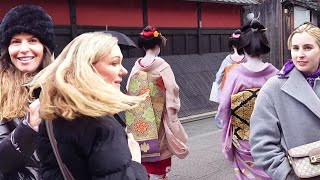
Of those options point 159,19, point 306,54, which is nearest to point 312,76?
point 306,54

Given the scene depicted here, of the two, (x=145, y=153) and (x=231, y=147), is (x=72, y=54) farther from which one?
(x=145, y=153)

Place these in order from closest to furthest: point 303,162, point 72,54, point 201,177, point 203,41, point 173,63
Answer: point 72,54 < point 303,162 < point 201,177 < point 173,63 < point 203,41

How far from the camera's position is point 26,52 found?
92.0 inches

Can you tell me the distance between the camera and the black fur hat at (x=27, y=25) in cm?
236

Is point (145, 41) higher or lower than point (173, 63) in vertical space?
higher

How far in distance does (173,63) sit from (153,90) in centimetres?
647

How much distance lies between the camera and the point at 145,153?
4.45 m

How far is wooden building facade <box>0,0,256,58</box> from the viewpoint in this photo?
839 cm

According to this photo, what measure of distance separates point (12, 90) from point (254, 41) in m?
2.23

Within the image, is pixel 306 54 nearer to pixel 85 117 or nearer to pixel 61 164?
pixel 85 117

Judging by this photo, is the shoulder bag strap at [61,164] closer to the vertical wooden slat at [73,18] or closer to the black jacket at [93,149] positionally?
the black jacket at [93,149]

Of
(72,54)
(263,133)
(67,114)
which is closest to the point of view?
(67,114)

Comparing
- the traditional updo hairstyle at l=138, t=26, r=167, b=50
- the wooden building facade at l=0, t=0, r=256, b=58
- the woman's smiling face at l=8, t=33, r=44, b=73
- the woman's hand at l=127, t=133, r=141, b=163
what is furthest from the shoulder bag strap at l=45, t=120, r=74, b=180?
the wooden building facade at l=0, t=0, r=256, b=58

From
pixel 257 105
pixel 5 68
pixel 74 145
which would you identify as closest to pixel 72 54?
pixel 74 145
